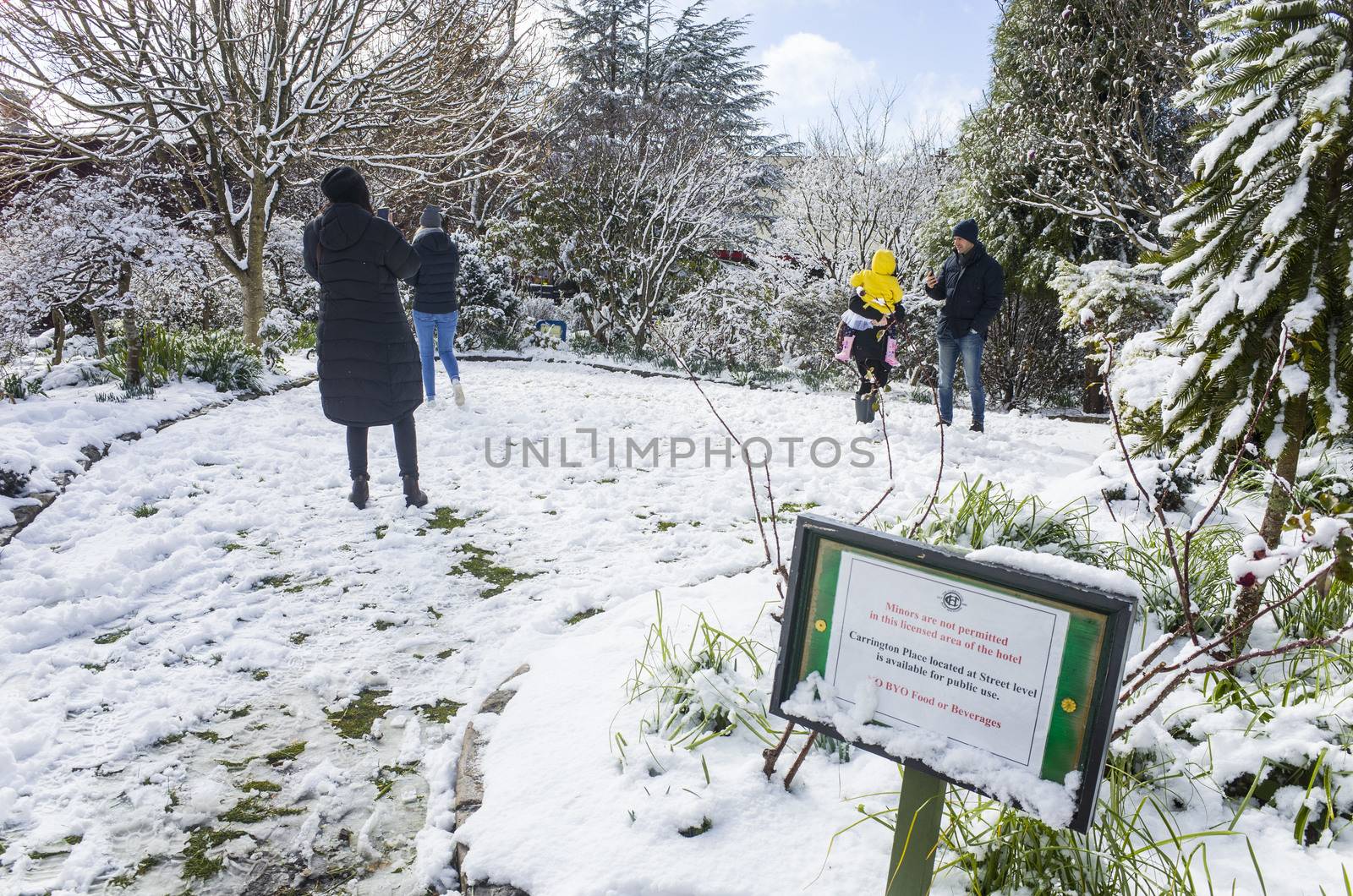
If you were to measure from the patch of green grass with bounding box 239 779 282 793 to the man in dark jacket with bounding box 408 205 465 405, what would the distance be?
4920 millimetres

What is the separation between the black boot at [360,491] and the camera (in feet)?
14.6

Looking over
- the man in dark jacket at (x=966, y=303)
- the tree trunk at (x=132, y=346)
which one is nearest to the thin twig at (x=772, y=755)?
the man in dark jacket at (x=966, y=303)

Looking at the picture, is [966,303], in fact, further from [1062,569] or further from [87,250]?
[87,250]

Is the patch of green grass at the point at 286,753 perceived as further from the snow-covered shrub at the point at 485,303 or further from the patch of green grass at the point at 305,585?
the snow-covered shrub at the point at 485,303

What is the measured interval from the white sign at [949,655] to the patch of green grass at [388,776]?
4.79ft

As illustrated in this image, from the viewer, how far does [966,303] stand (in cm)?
592

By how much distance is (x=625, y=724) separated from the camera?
225 centimetres

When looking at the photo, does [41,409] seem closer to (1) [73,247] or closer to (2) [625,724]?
(1) [73,247]

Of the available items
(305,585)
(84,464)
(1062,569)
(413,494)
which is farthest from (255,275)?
(1062,569)

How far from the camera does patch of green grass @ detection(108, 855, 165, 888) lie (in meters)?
1.84

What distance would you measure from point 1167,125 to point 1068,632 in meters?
11.1

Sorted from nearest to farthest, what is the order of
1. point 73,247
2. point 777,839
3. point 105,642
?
point 777,839 < point 105,642 < point 73,247

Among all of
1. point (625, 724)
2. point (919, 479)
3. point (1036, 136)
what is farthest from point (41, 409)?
point (1036, 136)

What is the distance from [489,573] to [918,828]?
2.72 m
